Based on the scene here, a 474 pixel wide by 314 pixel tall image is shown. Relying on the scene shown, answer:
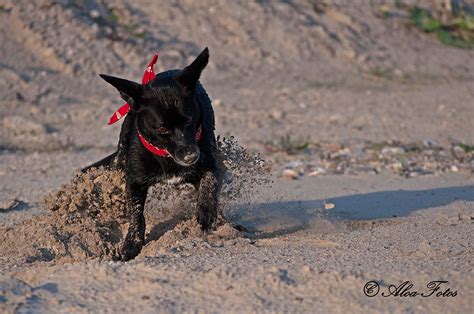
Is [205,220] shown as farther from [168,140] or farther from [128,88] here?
[128,88]

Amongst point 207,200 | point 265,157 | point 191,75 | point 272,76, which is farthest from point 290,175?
point 272,76

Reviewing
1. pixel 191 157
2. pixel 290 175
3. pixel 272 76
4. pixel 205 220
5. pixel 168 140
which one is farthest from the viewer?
pixel 272 76

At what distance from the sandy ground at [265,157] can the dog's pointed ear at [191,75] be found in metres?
0.93

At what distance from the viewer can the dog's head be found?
5.18 metres

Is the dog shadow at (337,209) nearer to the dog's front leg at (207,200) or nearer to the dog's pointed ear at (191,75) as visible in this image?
the dog's front leg at (207,200)

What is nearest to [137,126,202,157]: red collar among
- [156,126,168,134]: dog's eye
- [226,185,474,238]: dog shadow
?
[156,126,168,134]: dog's eye

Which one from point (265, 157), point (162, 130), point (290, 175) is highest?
point (162, 130)

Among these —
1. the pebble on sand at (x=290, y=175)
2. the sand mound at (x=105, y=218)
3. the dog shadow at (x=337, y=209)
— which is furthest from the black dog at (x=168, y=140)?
the pebble on sand at (x=290, y=175)

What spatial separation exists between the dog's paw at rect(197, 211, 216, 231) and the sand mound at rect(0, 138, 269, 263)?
0.05 metres

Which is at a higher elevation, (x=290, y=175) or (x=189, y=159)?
(x=189, y=159)

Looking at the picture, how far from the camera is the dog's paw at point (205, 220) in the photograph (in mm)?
5547

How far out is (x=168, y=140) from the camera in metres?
5.24

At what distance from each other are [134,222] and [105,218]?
658 millimetres

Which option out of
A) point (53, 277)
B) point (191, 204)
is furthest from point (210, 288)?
point (191, 204)
